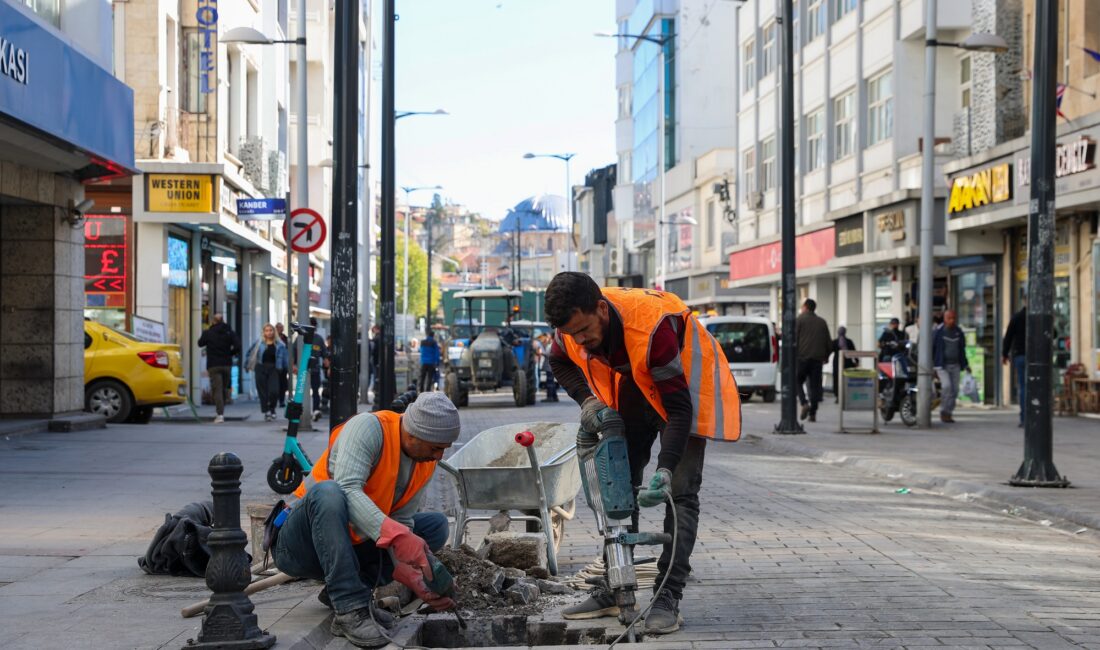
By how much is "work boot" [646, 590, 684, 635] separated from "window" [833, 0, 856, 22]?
98.2 ft

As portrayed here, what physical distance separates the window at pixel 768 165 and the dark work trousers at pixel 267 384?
21438 mm

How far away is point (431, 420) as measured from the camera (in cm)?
610

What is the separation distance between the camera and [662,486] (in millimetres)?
6070

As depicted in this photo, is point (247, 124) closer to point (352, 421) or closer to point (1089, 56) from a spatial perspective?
point (1089, 56)

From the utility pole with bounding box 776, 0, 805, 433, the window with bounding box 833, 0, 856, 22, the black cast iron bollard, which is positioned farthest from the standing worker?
the window with bounding box 833, 0, 856, 22

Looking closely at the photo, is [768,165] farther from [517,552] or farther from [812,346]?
[517,552]

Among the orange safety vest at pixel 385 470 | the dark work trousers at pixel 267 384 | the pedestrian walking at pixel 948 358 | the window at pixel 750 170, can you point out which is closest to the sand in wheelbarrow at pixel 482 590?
the orange safety vest at pixel 385 470

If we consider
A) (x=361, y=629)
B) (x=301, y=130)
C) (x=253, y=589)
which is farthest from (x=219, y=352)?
(x=361, y=629)

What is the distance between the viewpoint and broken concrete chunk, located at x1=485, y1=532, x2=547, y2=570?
795 cm

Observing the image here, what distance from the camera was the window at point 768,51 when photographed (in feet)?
138

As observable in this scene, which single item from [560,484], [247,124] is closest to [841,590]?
[560,484]

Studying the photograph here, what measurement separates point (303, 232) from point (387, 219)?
3581 millimetres

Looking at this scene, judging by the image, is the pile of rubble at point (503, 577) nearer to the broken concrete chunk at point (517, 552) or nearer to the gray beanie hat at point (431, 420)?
the broken concrete chunk at point (517, 552)

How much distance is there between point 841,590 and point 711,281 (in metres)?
47.8
